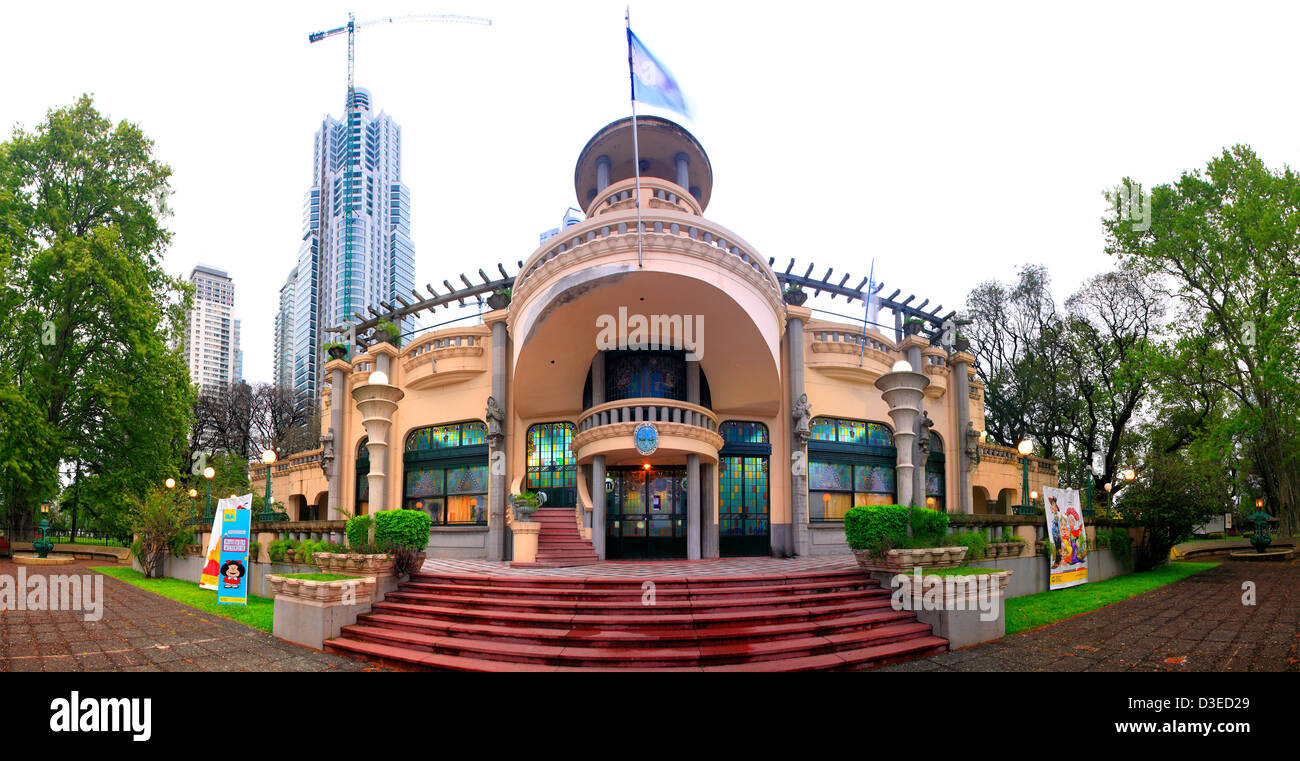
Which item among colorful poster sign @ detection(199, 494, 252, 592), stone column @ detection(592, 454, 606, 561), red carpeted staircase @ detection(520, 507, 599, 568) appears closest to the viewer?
colorful poster sign @ detection(199, 494, 252, 592)

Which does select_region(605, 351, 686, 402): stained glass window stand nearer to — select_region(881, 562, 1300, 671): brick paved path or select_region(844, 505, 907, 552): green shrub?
select_region(844, 505, 907, 552): green shrub

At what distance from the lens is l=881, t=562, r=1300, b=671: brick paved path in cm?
745

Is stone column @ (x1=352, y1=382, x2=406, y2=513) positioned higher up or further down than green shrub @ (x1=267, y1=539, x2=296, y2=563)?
higher up

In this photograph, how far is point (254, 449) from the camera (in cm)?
4694

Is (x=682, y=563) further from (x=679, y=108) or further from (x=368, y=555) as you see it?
(x=679, y=108)

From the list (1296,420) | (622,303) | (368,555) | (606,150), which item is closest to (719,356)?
(622,303)

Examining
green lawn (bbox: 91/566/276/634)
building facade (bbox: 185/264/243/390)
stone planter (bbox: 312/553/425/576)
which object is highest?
building facade (bbox: 185/264/243/390)

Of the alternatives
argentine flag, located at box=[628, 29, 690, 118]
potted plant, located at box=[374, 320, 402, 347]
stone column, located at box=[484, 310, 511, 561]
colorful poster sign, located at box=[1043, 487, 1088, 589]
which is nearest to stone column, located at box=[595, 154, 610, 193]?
stone column, located at box=[484, 310, 511, 561]

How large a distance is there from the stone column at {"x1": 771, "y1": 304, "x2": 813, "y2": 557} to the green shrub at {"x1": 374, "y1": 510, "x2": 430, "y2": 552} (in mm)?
10663

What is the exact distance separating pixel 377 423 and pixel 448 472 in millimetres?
5801

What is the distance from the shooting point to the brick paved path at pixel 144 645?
7.57m

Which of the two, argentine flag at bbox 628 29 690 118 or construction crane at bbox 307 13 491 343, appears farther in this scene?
construction crane at bbox 307 13 491 343
